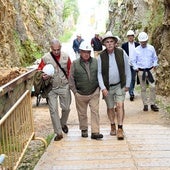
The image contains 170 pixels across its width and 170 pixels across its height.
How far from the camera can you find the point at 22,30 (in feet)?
74.3

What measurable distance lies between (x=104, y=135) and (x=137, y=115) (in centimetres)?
273

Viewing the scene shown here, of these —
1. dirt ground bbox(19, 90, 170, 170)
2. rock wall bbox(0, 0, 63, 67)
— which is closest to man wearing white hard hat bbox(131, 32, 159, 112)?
dirt ground bbox(19, 90, 170, 170)

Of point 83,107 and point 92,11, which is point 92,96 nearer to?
point 83,107

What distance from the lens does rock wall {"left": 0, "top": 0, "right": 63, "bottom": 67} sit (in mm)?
14527

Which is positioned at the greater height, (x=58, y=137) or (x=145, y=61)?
(x=145, y=61)

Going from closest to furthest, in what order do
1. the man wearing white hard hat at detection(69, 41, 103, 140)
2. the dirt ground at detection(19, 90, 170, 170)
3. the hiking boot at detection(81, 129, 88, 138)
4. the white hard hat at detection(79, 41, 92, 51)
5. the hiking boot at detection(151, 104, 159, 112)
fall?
the white hard hat at detection(79, 41, 92, 51) → the man wearing white hard hat at detection(69, 41, 103, 140) → the hiking boot at detection(81, 129, 88, 138) → the dirt ground at detection(19, 90, 170, 170) → the hiking boot at detection(151, 104, 159, 112)

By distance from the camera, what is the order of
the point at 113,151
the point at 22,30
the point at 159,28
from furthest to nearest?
the point at 22,30 < the point at 159,28 < the point at 113,151

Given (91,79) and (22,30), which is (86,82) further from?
(22,30)

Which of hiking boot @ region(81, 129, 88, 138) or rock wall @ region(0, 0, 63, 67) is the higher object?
rock wall @ region(0, 0, 63, 67)

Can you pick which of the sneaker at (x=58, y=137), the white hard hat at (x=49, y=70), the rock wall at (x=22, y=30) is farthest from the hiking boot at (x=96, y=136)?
the rock wall at (x=22, y=30)

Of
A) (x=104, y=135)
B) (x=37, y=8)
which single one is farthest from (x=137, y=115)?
(x=37, y=8)

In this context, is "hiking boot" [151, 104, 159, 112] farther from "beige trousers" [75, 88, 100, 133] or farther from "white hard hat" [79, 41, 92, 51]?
"white hard hat" [79, 41, 92, 51]

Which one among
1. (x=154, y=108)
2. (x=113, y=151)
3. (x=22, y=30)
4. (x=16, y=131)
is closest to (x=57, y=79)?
(x=113, y=151)

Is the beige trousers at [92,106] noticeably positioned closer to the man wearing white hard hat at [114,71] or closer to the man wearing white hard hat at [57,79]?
the man wearing white hard hat at [114,71]
